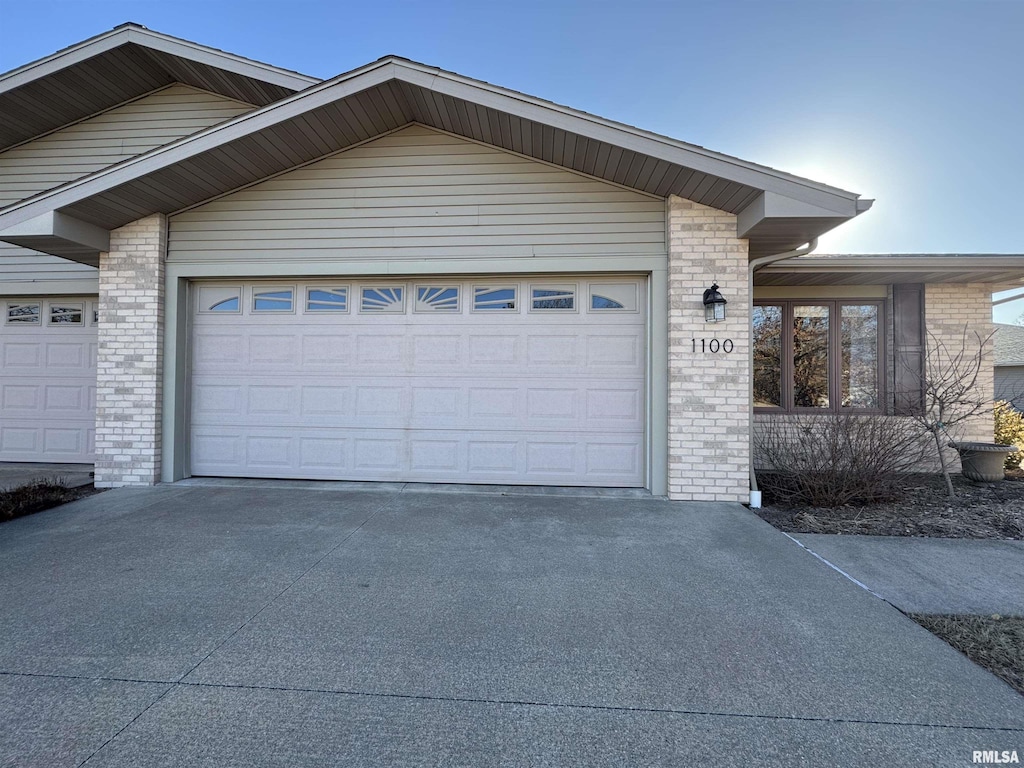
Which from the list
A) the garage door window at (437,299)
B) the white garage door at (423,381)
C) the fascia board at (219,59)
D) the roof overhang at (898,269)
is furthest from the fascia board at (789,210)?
the fascia board at (219,59)

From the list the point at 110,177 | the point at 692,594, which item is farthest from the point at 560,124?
the point at 110,177

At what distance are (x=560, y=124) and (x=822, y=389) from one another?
5600mm

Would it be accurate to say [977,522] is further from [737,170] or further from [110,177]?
[110,177]

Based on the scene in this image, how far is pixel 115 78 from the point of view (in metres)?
6.46

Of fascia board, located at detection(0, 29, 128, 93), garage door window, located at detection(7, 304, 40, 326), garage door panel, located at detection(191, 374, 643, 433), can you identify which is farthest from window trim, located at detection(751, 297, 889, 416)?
garage door window, located at detection(7, 304, 40, 326)

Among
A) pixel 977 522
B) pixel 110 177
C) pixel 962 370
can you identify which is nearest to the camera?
pixel 977 522

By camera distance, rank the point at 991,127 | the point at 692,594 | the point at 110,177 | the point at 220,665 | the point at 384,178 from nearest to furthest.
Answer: the point at 220,665 < the point at 692,594 < the point at 110,177 < the point at 384,178 < the point at 991,127

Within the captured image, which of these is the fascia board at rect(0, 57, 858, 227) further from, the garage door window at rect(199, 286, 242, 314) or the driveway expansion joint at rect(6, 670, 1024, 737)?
the driveway expansion joint at rect(6, 670, 1024, 737)

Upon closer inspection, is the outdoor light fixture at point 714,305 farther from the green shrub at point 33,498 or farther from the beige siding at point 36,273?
the beige siding at point 36,273

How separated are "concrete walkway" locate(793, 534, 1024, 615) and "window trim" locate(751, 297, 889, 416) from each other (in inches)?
132

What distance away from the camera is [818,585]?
304 centimetres

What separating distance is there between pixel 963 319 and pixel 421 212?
26.3 ft

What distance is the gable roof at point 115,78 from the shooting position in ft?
20.2

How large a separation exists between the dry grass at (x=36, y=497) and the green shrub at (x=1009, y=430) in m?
12.3
